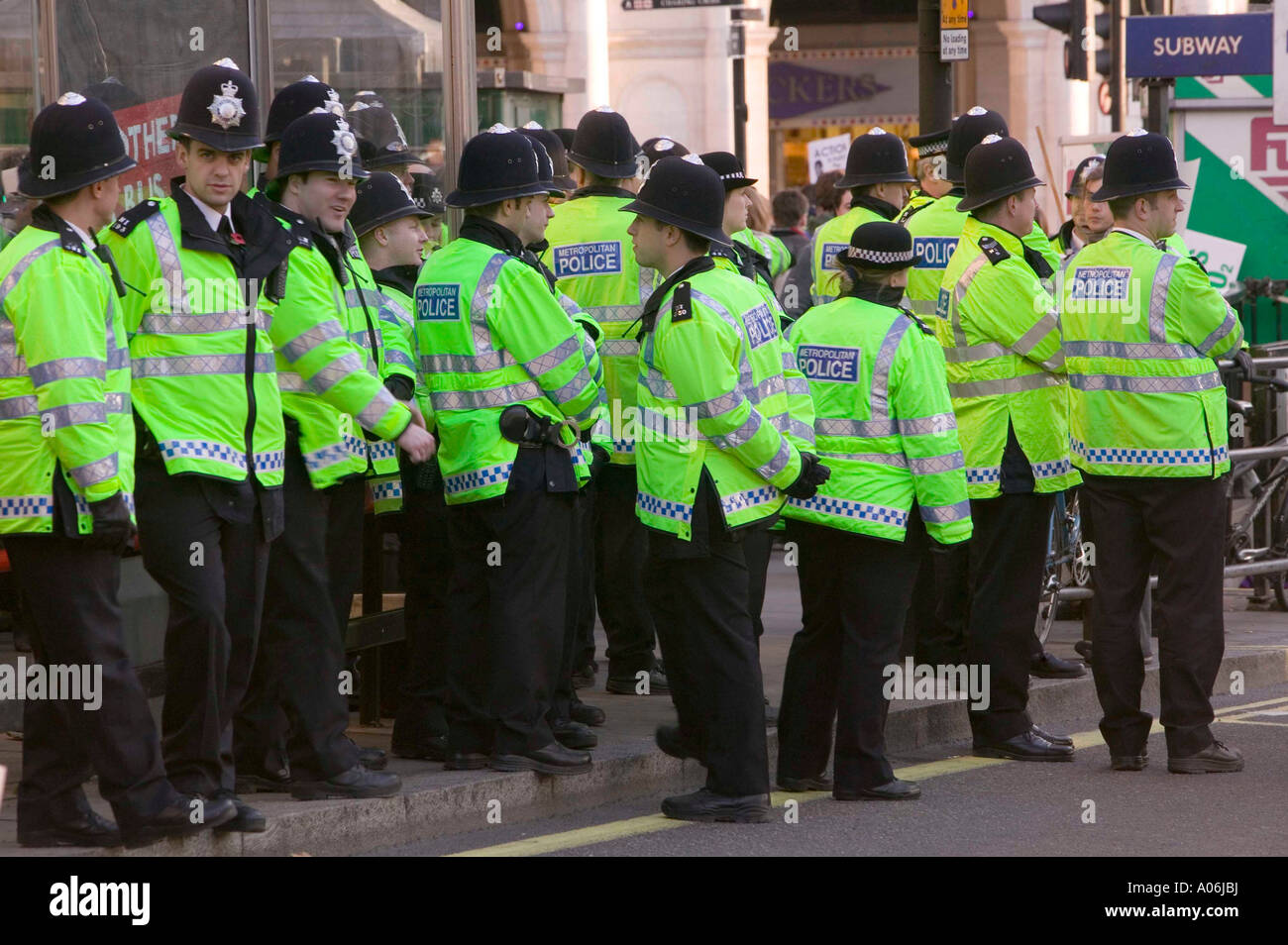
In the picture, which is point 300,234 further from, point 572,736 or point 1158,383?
point 1158,383

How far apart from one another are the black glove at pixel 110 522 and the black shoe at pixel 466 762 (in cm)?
172

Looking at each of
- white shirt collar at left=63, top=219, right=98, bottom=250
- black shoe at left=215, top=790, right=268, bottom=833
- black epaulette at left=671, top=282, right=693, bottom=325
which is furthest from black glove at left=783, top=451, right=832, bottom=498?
white shirt collar at left=63, top=219, right=98, bottom=250

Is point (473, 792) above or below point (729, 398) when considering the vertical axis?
below

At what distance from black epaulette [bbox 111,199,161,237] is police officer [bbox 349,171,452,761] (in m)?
1.30

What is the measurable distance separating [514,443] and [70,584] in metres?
1.59

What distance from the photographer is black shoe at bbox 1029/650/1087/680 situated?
8.95 metres

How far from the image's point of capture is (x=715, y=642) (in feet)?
21.6

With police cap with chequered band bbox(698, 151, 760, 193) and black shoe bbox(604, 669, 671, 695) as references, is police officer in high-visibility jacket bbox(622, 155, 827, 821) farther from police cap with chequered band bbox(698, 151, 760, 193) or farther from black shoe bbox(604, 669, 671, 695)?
black shoe bbox(604, 669, 671, 695)

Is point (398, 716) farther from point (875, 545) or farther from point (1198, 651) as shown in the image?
point (1198, 651)

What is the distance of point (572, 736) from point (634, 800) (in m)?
0.31

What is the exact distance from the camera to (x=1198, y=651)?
24.8ft

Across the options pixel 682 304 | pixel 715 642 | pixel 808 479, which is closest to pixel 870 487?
pixel 808 479
